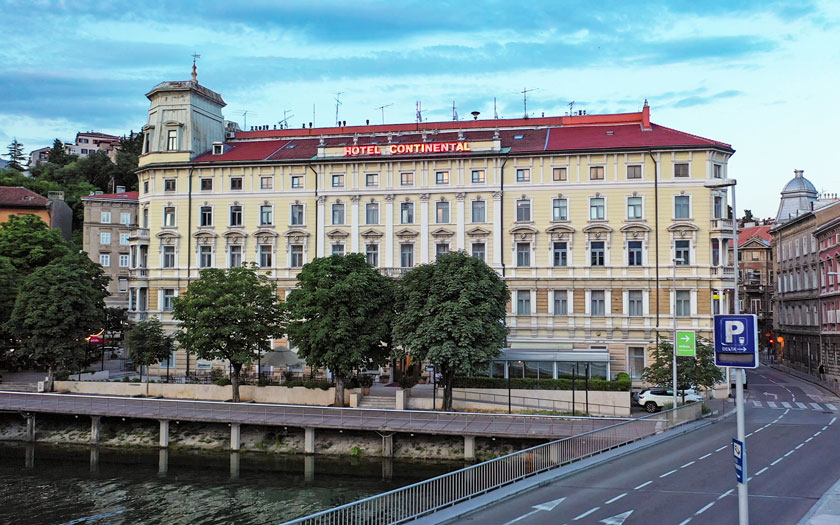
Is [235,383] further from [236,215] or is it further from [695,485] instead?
[695,485]

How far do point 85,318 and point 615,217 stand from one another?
146 ft

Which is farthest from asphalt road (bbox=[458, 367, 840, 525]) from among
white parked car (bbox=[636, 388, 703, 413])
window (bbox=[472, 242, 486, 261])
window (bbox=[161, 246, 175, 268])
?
window (bbox=[161, 246, 175, 268])

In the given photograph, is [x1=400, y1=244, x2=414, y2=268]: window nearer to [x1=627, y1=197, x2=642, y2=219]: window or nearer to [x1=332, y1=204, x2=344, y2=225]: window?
[x1=332, y1=204, x2=344, y2=225]: window

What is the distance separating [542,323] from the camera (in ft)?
202

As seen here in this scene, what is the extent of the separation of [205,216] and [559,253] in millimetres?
32959

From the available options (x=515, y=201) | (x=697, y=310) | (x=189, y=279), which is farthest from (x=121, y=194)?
(x=697, y=310)

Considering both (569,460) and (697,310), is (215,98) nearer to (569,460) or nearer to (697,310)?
(697,310)

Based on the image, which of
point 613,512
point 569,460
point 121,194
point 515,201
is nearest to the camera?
point 613,512

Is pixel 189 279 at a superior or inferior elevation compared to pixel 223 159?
inferior

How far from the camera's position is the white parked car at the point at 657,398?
51562 millimetres

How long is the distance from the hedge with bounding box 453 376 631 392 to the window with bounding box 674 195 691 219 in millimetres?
17170

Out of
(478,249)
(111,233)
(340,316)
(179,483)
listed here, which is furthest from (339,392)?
(111,233)

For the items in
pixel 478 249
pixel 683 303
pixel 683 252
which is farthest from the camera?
pixel 478 249

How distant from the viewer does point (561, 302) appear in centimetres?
6203
